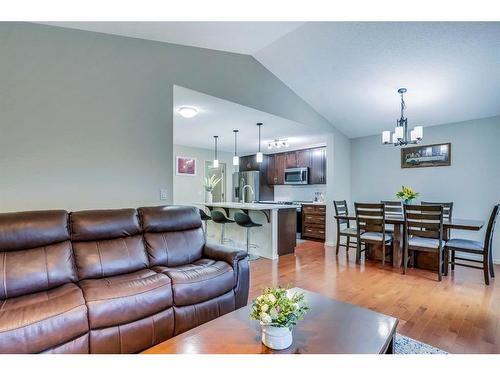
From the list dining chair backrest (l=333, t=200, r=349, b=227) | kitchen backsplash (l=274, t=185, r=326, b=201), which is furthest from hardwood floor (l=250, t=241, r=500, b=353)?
kitchen backsplash (l=274, t=185, r=326, b=201)

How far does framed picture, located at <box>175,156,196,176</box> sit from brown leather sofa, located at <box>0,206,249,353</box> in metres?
3.84

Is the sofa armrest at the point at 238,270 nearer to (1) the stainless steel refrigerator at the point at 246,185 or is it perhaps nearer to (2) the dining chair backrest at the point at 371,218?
(2) the dining chair backrest at the point at 371,218

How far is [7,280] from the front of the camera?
71.6 inches

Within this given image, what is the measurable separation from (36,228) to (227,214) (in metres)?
3.53

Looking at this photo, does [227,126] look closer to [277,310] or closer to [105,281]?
[105,281]

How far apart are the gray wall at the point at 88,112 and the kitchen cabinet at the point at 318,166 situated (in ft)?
11.5

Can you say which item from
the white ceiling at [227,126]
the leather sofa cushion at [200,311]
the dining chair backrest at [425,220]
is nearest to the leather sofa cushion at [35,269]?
the leather sofa cushion at [200,311]

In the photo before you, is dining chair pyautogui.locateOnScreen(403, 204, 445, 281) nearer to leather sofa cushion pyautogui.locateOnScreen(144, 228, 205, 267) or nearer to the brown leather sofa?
the brown leather sofa

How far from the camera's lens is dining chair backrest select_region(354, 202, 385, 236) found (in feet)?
12.7

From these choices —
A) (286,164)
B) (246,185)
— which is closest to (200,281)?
(246,185)

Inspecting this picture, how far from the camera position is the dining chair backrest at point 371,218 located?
386 cm

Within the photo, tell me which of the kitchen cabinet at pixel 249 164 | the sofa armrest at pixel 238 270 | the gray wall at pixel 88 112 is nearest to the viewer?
the gray wall at pixel 88 112
